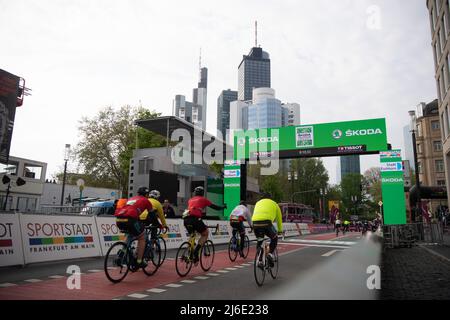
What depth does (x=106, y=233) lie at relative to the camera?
12.3 metres

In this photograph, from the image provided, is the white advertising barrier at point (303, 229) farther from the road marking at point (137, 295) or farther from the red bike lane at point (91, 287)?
the road marking at point (137, 295)

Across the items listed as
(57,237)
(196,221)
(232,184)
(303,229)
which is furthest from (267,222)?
(303,229)

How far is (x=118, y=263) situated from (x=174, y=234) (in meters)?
8.44

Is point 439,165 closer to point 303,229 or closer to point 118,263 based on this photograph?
point 303,229

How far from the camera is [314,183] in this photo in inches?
3187

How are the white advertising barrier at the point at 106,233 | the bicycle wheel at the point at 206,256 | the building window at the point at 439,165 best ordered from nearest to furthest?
the bicycle wheel at the point at 206,256
the white advertising barrier at the point at 106,233
the building window at the point at 439,165

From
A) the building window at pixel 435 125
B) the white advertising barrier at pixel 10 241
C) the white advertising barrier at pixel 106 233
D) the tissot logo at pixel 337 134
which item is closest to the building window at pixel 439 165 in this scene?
the building window at pixel 435 125

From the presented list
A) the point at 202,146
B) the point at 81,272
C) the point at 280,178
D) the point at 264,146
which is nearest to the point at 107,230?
the point at 81,272

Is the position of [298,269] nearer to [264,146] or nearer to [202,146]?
[264,146]

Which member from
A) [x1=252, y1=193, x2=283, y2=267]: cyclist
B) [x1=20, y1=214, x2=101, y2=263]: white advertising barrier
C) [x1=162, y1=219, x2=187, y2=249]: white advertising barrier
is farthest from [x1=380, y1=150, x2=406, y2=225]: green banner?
[x1=20, y1=214, x2=101, y2=263]: white advertising barrier

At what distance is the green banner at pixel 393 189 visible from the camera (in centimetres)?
2425

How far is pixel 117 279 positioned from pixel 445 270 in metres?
8.04

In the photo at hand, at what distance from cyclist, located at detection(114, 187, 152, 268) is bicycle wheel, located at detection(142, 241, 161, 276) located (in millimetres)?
407

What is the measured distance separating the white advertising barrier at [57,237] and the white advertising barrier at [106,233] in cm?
20
